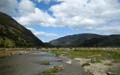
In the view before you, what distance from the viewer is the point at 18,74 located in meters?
54.8

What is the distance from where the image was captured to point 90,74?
178ft

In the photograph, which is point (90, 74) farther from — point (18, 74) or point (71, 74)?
point (18, 74)

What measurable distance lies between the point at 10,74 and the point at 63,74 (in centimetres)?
1184

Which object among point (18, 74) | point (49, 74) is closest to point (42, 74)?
point (49, 74)

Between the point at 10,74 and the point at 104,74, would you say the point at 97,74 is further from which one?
the point at 10,74

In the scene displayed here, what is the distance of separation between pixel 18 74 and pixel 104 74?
1891 cm

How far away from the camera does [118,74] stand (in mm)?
53500

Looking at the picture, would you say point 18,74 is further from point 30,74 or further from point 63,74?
point 63,74

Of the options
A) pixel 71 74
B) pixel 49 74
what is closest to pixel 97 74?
pixel 71 74

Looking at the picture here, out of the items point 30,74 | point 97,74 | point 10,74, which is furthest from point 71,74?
point 10,74

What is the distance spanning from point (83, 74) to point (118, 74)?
24.8 feet

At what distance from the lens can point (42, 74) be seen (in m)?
53.1

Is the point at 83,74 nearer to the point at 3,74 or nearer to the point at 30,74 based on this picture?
the point at 30,74

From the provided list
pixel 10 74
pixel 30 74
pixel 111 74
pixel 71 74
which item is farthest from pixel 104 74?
pixel 10 74
